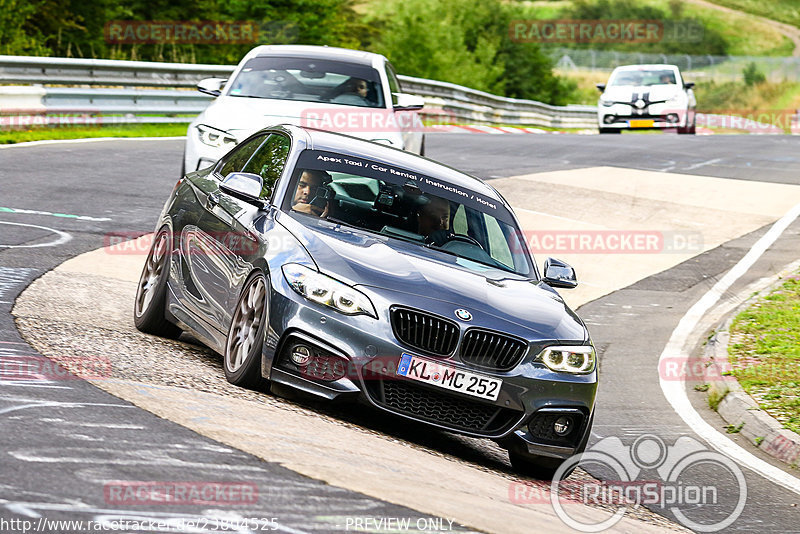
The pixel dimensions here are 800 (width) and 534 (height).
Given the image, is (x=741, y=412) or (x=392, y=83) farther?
(x=392, y=83)

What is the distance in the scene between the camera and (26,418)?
18.1 ft

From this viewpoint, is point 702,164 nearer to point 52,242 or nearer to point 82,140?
point 82,140

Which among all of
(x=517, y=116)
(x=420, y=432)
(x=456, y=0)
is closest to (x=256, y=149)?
(x=420, y=432)

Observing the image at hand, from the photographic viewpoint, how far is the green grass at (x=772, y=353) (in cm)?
930

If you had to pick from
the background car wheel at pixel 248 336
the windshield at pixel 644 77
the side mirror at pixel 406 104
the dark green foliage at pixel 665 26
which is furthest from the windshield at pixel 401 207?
the dark green foliage at pixel 665 26

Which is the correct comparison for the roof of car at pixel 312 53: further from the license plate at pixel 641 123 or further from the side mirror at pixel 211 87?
the license plate at pixel 641 123

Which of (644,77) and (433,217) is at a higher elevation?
(433,217)

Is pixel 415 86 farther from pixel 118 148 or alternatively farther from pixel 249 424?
pixel 249 424

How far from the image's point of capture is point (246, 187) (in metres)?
7.48

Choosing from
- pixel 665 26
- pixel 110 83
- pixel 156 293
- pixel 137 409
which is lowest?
pixel 665 26

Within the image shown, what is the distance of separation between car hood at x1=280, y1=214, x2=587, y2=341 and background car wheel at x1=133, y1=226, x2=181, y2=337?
141 centimetres

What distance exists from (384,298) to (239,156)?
2.61m

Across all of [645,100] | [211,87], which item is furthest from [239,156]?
[645,100]

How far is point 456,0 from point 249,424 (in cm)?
7658
